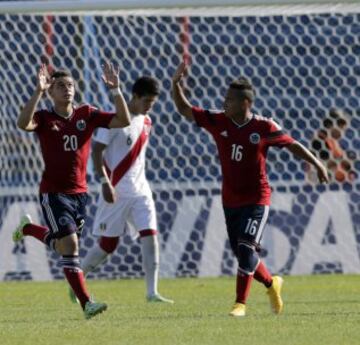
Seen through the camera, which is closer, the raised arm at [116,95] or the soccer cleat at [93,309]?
the soccer cleat at [93,309]

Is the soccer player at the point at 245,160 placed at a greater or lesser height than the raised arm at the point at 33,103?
lesser

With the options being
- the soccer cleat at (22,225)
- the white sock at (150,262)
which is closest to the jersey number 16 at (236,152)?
the white sock at (150,262)

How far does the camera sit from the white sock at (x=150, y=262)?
10.8m

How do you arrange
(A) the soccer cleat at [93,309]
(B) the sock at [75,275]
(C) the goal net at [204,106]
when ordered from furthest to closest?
1. (C) the goal net at [204,106]
2. (B) the sock at [75,275]
3. (A) the soccer cleat at [93,309]

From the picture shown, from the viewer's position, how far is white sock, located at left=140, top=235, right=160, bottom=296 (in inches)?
425

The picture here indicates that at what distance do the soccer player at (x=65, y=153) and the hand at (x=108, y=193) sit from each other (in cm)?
105

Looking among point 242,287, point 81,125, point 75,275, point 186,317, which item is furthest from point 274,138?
point 75,275

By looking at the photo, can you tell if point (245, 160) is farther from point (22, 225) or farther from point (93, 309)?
point (22, 225)

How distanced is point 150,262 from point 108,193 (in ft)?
2.76

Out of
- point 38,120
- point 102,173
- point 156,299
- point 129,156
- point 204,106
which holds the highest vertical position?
point 204,106

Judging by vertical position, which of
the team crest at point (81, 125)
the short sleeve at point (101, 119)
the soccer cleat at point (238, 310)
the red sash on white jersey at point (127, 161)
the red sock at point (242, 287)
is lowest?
the soccer cleat at point (238, 310)

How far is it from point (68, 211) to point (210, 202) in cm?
462

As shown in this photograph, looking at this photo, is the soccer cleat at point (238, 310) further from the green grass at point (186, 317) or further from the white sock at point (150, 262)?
the white sock at point (150, 262)

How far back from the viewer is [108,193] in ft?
34.4
